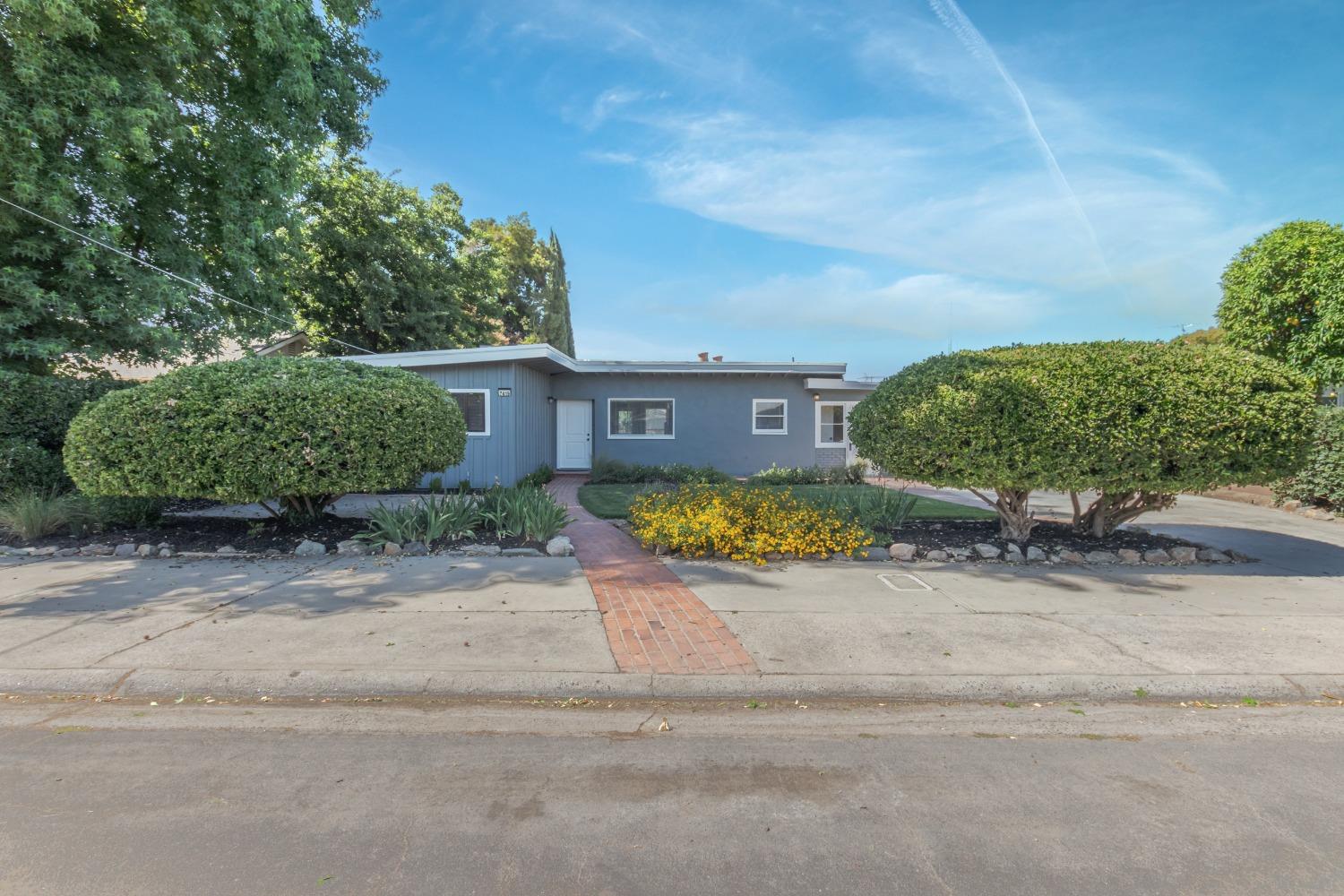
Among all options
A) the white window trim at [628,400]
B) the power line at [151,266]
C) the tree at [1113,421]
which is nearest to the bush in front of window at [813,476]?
the white window trim at [628,400]

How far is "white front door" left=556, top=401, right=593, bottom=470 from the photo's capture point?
1681 centimetres

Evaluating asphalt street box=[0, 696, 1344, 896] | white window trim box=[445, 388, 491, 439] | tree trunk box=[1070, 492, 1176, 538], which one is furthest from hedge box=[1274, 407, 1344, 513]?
white window trim box=[445, 388, 491, 439]

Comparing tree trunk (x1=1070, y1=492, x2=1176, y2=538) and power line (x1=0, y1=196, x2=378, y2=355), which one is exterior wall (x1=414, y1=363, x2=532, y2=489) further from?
tree trunk (x1=1070, y1=492, x2=1176, y2=538)

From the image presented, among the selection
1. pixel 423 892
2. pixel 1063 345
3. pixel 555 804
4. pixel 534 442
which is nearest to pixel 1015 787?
pixel 555 804

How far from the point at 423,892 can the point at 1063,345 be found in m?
7.99

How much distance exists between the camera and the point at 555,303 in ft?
109

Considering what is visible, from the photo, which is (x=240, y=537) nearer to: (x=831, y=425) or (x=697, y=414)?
(x=697, y=414)

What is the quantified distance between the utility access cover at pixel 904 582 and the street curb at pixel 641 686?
6.41ft

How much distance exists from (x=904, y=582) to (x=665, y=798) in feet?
13.7

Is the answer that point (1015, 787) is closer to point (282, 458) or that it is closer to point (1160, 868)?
point (1160, 868)

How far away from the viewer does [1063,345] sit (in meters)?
7.23

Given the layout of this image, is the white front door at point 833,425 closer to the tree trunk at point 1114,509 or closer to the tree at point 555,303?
the tree trunk at point 1114,509

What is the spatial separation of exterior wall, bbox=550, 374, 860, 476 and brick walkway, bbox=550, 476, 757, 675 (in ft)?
30.1

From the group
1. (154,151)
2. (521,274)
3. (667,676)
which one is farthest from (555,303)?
(667,676)
